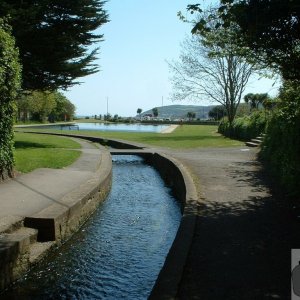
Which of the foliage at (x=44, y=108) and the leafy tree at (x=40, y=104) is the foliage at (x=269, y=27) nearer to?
the foliage at (x=44, y=108)

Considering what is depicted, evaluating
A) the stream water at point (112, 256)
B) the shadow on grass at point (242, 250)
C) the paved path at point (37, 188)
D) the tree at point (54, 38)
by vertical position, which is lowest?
the stream water at point (112, 256)

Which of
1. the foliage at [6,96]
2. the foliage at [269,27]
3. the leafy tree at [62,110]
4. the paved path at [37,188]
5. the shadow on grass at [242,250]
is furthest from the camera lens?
the leafy tree at [62,110]

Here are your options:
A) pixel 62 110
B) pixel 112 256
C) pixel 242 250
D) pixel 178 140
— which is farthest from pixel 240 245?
pixel 62 110

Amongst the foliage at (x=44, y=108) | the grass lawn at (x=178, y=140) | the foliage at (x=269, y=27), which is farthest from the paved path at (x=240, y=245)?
the foliage at (x=44, y=108)

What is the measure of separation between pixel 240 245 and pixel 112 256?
236cm

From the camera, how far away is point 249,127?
95.2 ft

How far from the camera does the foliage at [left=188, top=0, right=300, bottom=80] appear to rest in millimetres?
6531

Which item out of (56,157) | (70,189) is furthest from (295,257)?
(56,157)

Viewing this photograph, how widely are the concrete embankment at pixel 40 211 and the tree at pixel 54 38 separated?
862cm

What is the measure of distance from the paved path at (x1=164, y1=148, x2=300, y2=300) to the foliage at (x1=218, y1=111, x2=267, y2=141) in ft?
53.0

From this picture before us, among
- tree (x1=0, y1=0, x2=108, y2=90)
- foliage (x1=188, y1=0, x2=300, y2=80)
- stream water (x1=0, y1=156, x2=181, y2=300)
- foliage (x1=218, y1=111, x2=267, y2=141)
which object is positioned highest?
tree (x1=0, y1=0, x2=108, y2=90)

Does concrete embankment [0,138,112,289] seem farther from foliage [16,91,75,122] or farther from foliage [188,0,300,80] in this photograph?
foliage [16,91,75,122]

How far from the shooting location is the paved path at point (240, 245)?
→ 4527 millimetres

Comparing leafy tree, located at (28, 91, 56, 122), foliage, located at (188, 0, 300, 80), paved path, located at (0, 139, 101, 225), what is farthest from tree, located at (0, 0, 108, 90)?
leafy tree, located at (28, 91, 56, 122)
